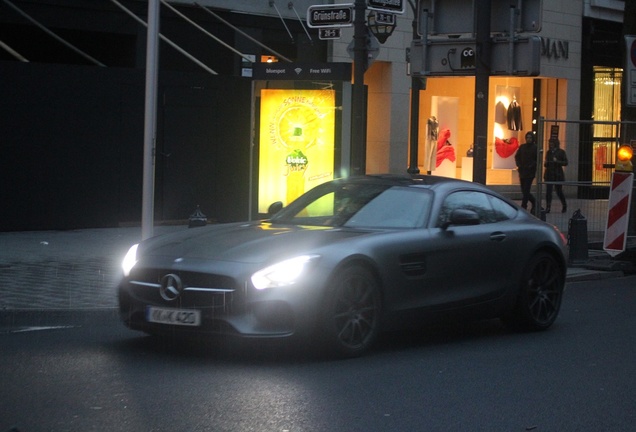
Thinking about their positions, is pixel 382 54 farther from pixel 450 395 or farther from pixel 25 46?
pixel 450 395

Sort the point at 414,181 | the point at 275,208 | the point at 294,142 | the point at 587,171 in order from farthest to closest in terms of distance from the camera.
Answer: the point at 294,142 → the point at 587,171 → the point at 275,208 → the point at 414,181

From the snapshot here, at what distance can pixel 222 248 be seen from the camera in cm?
879

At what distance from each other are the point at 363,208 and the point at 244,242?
1.28 meters

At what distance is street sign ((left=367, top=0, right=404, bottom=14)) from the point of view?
47.2 ft

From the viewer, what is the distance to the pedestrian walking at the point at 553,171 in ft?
57.3

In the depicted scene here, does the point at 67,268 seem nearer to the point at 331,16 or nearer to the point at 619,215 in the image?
the point at 331,16

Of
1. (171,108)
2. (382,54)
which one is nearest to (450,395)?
(171,108)

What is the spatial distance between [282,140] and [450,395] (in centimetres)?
1246

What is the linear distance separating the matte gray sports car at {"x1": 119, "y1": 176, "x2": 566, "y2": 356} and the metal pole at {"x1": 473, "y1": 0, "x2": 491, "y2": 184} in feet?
11.8

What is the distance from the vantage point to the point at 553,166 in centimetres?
1772

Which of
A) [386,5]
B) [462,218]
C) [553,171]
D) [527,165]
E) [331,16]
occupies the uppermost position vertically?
[386,5]

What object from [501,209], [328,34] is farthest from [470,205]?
[328,34]

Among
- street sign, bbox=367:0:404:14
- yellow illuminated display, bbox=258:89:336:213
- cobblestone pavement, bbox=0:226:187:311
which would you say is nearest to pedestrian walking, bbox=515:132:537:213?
yellow illuminated display, bbox=258:89:336:213

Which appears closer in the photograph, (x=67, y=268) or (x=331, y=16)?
(x=67, y=268)
